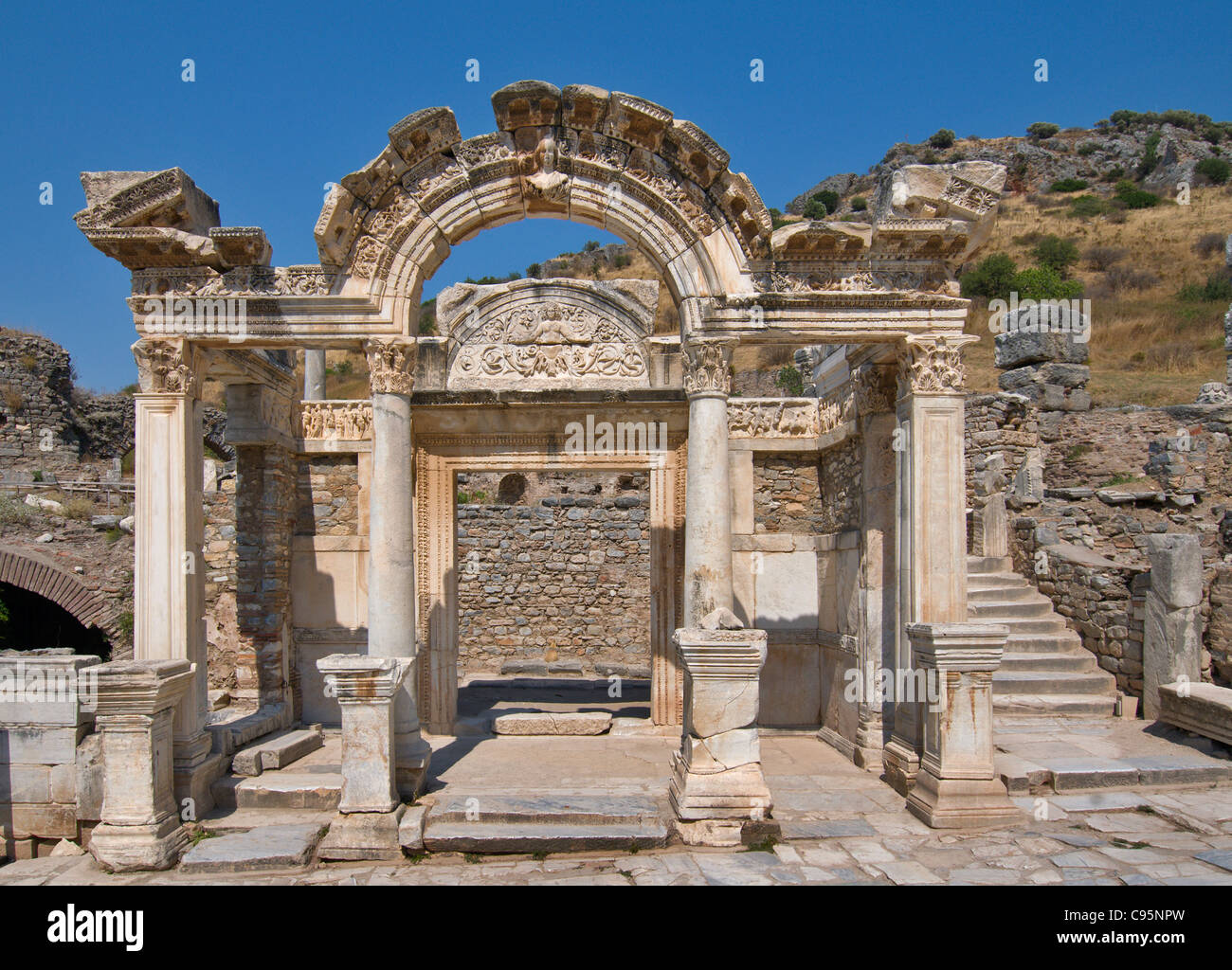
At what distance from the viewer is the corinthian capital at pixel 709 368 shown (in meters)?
7.21

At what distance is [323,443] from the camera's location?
984 cm

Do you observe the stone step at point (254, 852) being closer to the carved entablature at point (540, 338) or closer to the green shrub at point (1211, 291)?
the carved entablature at point (540, 338)

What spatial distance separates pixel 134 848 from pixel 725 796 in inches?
165

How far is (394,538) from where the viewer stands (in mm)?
6996

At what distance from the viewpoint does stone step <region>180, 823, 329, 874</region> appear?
18.7 ft

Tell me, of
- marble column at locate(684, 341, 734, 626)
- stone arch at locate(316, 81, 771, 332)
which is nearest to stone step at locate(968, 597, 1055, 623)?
marble column at locate(684, 341, 734, 626)

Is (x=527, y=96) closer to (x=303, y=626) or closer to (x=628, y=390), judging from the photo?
(x=628, y=390)

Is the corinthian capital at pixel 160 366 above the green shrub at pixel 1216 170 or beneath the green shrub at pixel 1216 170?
beneath

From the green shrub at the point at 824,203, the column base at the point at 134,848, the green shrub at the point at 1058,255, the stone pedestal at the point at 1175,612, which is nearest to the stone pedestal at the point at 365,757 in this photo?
the column base at the point at 134,848

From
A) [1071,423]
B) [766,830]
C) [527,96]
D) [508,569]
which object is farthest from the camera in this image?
[1071,423]

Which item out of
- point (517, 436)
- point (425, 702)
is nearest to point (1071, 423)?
point (517, 436)

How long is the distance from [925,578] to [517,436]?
16.0 ft

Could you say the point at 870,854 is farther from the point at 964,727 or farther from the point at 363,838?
the point at 363,838

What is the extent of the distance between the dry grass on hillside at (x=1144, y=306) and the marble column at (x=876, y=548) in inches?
599
